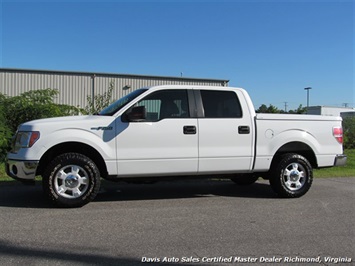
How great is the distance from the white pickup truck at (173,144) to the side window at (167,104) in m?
0.02

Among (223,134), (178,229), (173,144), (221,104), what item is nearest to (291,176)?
(223,134)

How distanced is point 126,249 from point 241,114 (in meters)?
3.62

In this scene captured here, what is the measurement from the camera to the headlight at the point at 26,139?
5.98 meters

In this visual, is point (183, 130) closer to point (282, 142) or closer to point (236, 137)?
point (236, 137)

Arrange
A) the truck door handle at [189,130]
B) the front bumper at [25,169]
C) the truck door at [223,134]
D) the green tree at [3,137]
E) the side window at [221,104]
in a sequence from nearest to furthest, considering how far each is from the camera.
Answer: the front bumper at [25,169], the truck door handle at [189,130], the truck door at [223,134], the side window at [221,104], the green tree at [3,137]

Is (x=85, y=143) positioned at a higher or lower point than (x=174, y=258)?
higher

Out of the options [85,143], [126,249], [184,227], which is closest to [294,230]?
[184,227]

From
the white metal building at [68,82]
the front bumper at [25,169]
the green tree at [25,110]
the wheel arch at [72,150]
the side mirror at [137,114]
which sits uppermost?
the white metal building at [68,82]

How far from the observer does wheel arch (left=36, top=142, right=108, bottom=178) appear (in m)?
6.27

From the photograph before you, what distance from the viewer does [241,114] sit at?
23.0 feet

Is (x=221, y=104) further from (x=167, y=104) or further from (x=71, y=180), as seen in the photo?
(x=71, y=180)

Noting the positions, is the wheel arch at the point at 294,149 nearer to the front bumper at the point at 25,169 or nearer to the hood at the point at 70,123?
the hood at the point at 70,123

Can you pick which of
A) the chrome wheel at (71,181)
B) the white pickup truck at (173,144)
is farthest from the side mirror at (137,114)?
the chrome wheel at (71,181)

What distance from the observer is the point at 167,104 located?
22.0ft
